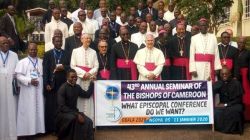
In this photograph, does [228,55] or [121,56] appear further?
[228,55]

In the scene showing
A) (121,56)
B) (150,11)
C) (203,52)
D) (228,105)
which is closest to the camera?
(228,105)

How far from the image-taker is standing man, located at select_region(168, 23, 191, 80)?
12.1 m

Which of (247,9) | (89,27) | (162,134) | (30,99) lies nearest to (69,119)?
(30,99)

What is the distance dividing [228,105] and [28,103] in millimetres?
4227

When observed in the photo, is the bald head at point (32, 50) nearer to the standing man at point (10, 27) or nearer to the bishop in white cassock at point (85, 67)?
the bishop in white cassock at point (85, 67)

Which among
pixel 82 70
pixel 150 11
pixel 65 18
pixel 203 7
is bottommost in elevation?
pixel 82 70

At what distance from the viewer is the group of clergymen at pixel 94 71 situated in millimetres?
10359

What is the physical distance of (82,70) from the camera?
1104 centimetres

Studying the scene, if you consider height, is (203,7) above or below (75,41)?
above

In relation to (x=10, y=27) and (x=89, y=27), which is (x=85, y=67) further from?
(x=10, y=27)

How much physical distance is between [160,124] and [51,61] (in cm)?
266

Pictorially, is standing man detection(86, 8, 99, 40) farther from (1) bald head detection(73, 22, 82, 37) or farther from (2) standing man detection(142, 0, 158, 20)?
(2) standing man detection(142, 0, 158, 20)

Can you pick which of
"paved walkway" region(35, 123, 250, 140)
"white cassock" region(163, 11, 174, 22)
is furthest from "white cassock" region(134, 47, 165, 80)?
"white cassock" region(163, 11, 174, 22)

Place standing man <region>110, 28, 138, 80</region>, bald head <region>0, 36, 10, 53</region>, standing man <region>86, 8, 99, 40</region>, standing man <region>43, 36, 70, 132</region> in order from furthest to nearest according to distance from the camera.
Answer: standing man <region>86, 8, 99, 40</region>
standing man <region>110, 28, 138, 80</region>
standing man <region>43, 36, 70, 132</region>
bald head <region>0, 36, 10, 53</region>
